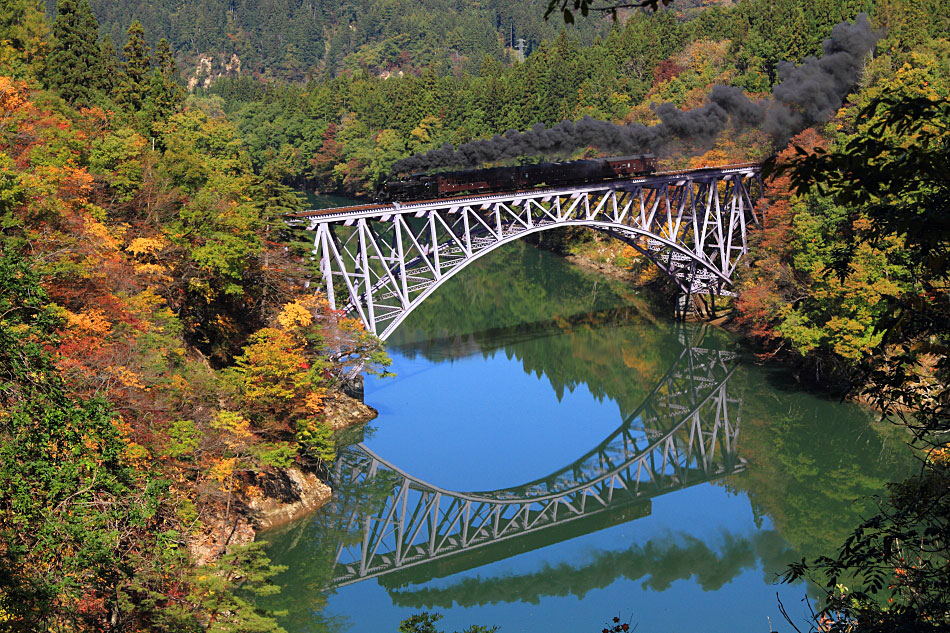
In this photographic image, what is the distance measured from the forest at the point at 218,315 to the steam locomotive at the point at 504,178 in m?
5.76

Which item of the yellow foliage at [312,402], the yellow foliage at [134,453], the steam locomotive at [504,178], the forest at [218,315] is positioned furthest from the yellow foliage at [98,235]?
the steam locomotive at [504,178]

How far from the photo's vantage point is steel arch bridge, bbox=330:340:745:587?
24359 mm

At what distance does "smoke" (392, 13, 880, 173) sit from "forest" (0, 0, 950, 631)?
1.52 metres

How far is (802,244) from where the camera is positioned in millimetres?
34938

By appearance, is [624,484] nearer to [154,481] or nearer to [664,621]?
[664,621]

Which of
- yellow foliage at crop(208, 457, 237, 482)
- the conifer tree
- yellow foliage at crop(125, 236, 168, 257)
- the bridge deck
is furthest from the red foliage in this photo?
the conifer tree

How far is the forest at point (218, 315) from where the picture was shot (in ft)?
25.2

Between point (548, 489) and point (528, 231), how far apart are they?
1266cm

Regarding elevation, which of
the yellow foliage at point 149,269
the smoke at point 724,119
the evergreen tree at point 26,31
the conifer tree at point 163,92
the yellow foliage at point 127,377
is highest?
the evergreen tree at point 26,31

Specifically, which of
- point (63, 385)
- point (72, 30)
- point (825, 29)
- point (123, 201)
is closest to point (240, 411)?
point (123, 201)

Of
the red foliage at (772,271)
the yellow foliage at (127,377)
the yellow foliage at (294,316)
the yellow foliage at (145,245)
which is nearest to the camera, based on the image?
the yellow foliage at (127,377)

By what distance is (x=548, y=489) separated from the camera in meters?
28.3

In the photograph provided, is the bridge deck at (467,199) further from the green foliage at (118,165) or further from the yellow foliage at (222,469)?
the yellow foliage at (222,469)

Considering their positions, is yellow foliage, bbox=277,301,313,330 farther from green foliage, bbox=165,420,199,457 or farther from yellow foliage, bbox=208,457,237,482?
green foliage, bbox=165,420,199,457
